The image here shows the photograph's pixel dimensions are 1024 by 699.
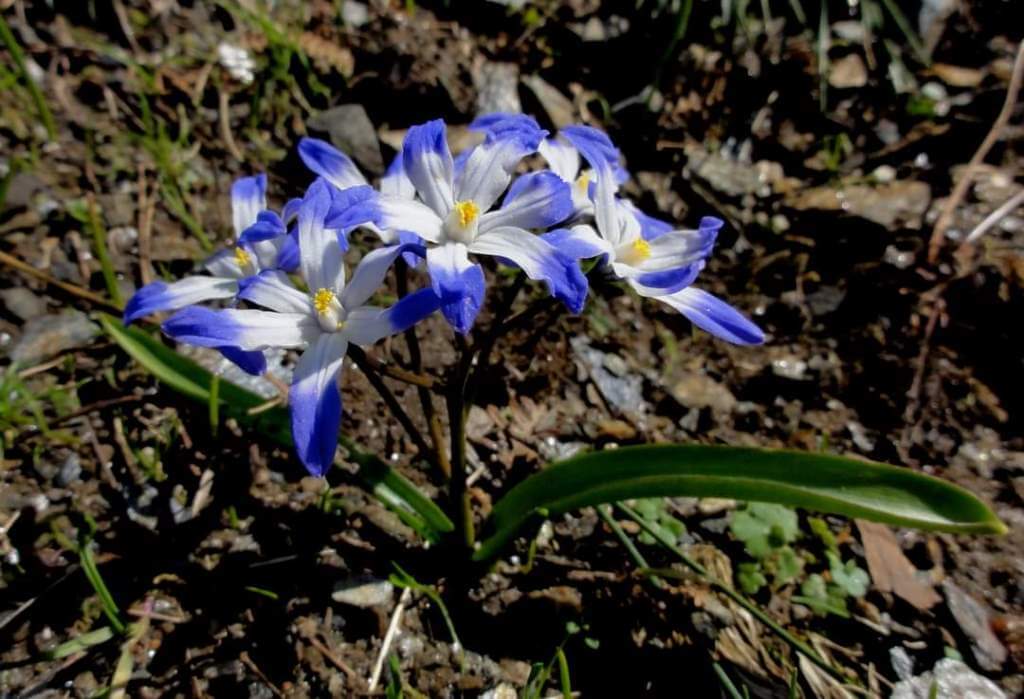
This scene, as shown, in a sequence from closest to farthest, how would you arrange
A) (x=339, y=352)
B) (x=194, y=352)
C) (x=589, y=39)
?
(x=339, y=352)
(x=194, y=352)
(x=589, y=39)

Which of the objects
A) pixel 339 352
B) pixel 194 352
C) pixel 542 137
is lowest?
pixel 194 352

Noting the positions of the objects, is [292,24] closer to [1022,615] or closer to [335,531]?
[335,531]

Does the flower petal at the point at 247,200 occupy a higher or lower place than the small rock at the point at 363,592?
higher

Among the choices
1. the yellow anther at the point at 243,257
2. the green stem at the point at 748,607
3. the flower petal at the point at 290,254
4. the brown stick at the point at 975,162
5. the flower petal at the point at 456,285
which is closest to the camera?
the flower petal at the point at 456,285

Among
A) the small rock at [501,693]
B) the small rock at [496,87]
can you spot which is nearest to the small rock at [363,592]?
the small rock at [501,693]

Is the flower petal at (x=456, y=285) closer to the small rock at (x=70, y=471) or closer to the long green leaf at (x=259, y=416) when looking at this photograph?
the long green leaf at (x=259, y=416)

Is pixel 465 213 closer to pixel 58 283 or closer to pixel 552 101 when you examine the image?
pixel 58 283

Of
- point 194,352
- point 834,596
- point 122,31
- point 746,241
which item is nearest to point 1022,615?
point 834,596

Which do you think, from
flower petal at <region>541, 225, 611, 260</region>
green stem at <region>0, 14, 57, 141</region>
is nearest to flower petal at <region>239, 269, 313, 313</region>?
flower petal at <region>541, 225, 611, 260</region>
